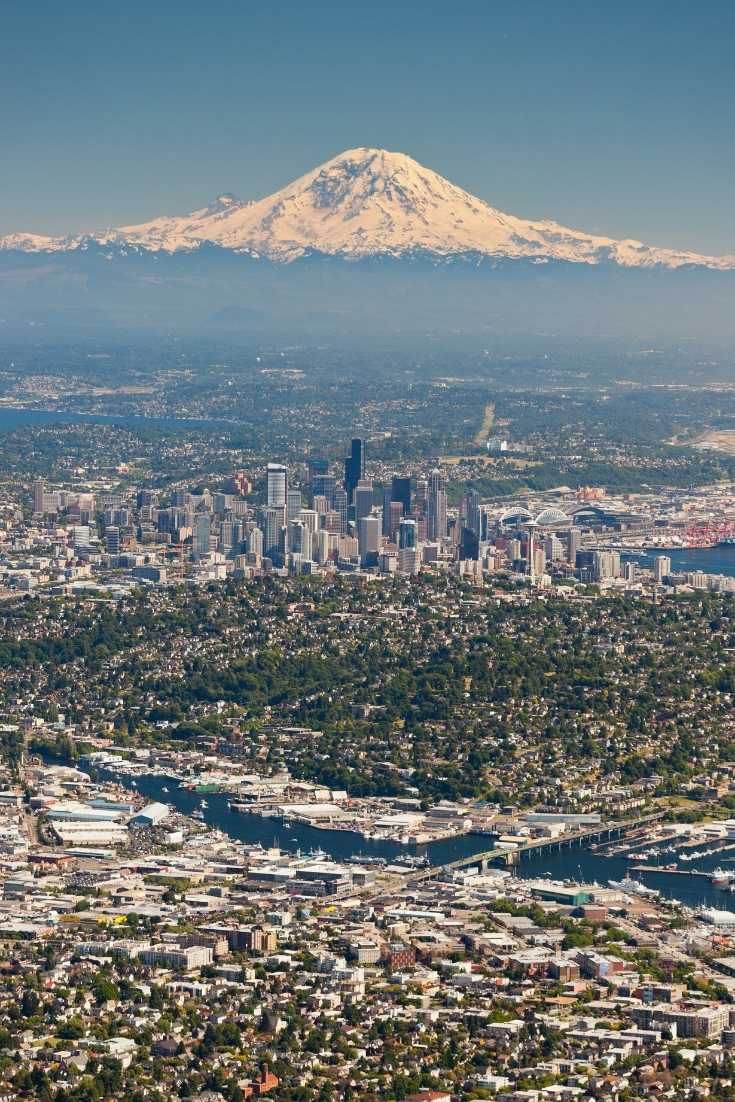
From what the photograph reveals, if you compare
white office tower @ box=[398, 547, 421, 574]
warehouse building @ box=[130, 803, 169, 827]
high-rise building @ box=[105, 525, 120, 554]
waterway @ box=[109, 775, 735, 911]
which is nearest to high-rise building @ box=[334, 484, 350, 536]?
high-rise building @ box=[105, 525, 120, 554]

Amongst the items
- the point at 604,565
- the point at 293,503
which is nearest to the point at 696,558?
the point at 604,565

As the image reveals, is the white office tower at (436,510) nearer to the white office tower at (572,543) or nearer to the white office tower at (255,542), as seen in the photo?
the white office tower at (572,543)

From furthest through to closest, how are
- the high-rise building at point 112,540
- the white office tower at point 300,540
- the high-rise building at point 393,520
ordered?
the high-rise building at point 393,520, the high-rise building at point 112,540, the white office tower at point 300,540

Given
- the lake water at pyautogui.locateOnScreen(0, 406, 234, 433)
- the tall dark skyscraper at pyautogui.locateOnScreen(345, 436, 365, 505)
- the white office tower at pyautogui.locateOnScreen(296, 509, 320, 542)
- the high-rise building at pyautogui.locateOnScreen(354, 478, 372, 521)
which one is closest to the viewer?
the white office tower at pyautogui.locateOnScreen(296, 509, 320, 542)

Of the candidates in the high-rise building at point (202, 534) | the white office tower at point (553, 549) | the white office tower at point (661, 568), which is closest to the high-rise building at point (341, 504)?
the high-rise building at point (202, 534)

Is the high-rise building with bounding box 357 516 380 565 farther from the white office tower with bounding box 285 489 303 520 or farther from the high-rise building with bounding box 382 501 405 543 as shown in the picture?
the white office tower with bounding box 285 489 303 520

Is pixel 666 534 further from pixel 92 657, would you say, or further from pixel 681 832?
pixel 681 832

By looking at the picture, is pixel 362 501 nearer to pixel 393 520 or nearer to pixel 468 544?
pixel 393 520
